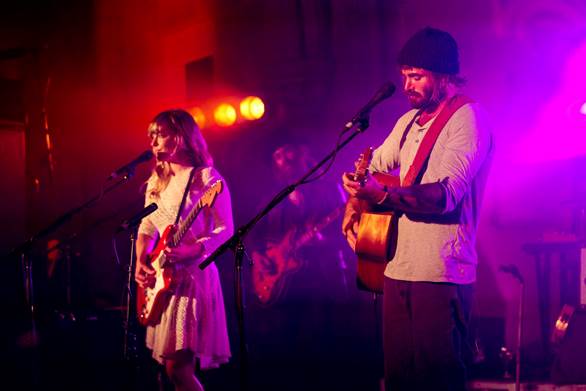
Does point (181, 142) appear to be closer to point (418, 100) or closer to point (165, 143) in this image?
point (165, 143)

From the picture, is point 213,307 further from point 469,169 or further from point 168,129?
point 469,169

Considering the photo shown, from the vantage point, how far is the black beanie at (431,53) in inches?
127

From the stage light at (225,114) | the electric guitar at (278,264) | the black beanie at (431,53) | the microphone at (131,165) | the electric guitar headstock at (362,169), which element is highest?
the stage light at (225,114)

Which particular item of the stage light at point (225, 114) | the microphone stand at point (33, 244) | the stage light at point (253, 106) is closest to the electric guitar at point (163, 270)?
the microphone stand at point (33, 244)

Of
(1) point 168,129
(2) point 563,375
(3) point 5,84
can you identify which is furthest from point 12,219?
(2) point 563,375

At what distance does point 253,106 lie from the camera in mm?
8453

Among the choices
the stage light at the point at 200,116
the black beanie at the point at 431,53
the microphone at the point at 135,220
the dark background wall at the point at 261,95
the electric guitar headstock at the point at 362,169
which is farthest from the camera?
the stage light at the point at 200,116

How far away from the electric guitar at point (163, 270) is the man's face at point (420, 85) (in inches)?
53.9

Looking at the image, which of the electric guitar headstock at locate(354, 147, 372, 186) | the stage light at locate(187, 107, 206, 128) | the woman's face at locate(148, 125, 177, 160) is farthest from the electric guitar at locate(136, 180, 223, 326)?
the stage light at locate(187, 107, 206, 128)

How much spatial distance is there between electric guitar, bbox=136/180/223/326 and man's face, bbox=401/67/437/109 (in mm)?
1369

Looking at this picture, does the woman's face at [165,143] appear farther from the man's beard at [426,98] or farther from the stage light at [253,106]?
the stage light at [253,106]

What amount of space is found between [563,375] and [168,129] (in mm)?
3261

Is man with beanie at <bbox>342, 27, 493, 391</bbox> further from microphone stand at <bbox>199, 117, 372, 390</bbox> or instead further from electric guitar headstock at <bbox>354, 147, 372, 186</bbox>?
microphone stand at <bbox>199, 117, 372, 390</bbox>

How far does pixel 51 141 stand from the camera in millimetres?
9734
